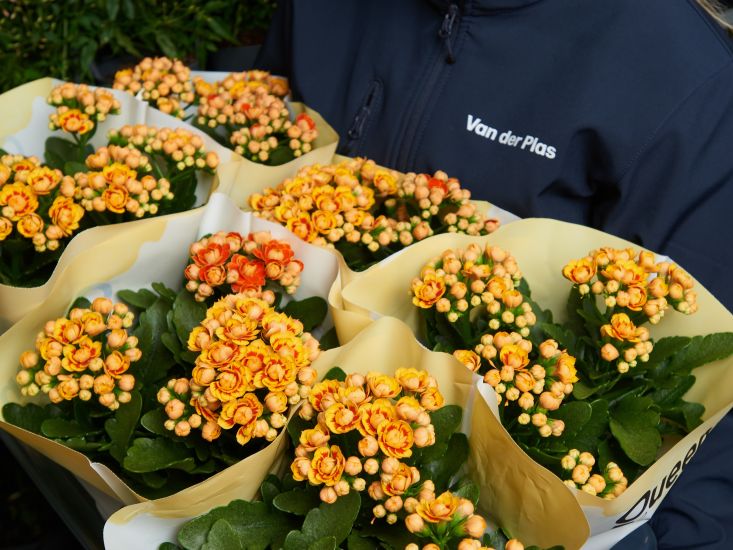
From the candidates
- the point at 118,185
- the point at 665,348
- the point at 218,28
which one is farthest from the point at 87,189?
the point at 218,28

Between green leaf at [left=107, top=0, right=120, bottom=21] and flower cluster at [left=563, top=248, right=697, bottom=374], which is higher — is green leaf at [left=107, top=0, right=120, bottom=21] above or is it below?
below

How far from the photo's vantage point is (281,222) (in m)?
1.07

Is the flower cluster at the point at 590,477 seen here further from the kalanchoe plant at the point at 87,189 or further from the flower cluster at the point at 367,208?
the kalanchoe plant at the point at 87,189

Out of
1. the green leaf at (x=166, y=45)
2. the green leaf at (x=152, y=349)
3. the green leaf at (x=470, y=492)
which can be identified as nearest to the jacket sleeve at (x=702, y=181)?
the green leaf at (x=470, y=492)

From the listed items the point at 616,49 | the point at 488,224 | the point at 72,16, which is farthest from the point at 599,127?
the point at 72,16

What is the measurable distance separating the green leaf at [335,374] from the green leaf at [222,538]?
0.19 m

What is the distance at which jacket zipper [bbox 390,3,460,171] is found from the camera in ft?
4.25

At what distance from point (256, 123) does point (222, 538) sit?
0.75 metres

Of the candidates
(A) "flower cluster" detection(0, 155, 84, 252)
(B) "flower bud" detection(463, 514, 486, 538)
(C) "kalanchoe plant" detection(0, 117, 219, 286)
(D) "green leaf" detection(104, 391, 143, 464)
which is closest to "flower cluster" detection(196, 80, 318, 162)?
(C) "kalanchoe plant" detection(0, 117, 219, 286)

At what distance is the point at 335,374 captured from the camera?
34.0 inches

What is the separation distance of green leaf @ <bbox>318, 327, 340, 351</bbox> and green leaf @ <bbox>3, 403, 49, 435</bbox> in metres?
0.36

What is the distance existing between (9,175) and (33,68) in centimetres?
138

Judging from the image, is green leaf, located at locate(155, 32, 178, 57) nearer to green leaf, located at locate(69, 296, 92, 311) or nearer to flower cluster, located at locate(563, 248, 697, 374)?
green leaf, located at locate(69, 296, 92, 311)

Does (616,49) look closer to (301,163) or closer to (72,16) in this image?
(301,163)
